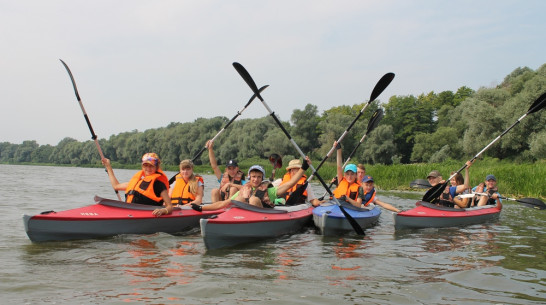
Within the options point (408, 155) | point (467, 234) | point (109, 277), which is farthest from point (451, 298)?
point (408, 155)

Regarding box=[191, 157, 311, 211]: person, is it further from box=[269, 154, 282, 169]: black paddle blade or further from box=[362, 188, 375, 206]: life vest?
box=[269, 154, 282, 169]: black paddle blade

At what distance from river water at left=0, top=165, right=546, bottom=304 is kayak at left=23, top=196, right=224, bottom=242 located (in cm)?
14

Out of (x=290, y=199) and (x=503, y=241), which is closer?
(x=503, y=241)

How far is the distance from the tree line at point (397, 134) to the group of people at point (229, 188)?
1853 centimetres

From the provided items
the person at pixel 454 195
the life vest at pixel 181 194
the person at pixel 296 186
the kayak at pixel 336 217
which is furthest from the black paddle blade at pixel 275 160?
the person at pixel 454 195

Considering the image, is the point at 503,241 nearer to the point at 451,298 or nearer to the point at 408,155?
the point at 451,298

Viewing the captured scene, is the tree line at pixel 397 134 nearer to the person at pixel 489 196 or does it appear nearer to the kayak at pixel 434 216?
the person at pixel 489 196

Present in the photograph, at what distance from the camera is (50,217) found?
19.0 ft

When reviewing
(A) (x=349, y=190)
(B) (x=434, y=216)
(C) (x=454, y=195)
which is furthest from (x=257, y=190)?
(C) (x=454, y=195)

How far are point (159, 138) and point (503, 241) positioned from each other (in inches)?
2482

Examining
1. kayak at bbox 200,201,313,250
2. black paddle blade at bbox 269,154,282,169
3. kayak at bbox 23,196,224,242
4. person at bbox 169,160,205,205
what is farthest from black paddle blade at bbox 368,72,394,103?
kayak at bbox 23,196,224,242

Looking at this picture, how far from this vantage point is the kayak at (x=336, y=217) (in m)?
7.43

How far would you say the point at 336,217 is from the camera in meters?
7.45

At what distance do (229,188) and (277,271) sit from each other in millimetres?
3789
